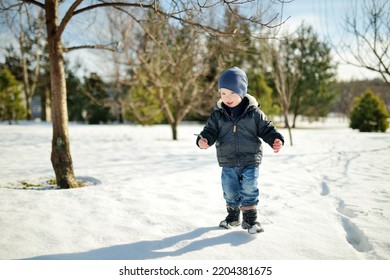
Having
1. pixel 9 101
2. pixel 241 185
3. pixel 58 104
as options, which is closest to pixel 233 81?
pixel 241 185

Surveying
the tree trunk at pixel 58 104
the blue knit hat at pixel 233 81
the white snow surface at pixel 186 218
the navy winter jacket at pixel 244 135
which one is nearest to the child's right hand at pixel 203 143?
the navy winter jacket at pixel 244 135

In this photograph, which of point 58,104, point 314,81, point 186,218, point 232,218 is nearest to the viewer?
point 232,218

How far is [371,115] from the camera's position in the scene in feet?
49.9

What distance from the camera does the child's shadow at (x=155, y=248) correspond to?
65.4 inches

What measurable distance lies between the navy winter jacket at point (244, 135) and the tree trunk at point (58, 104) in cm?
220

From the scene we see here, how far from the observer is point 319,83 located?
885 inches

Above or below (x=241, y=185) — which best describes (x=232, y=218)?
below

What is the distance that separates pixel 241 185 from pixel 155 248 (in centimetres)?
81

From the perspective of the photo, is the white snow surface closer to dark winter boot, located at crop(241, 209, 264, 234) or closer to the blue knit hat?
dark winter boot, located at crop(241, 209, 264, 234)

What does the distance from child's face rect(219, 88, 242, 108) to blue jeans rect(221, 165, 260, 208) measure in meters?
0.51

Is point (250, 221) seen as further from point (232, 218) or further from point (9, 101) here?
point (9, 101)

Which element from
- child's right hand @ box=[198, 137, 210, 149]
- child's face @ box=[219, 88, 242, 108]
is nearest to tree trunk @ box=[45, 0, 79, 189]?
child's right hand @ box=[198, 137, 210, 149]

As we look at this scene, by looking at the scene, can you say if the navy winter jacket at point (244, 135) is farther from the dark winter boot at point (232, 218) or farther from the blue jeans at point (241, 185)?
the dark winter boot at point (232, 218)

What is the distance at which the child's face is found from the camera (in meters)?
1.95
